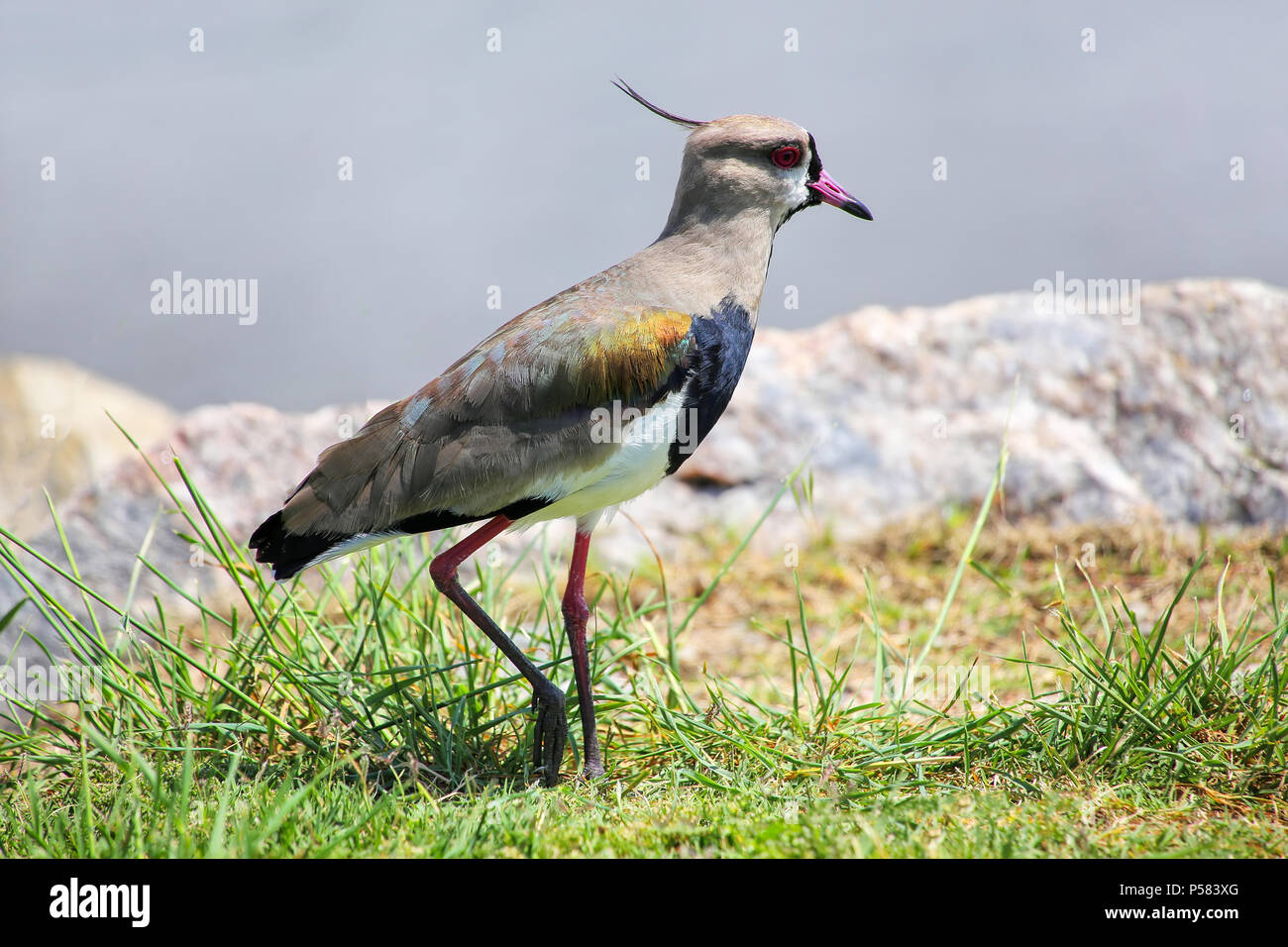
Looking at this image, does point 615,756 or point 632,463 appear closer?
point 632,463

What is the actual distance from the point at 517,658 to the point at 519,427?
0.74 m

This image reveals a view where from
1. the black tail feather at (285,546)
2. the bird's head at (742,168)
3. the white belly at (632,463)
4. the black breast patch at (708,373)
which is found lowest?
the black tail feather at (285,546)

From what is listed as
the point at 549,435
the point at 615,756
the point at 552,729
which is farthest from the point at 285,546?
the point at 615,756

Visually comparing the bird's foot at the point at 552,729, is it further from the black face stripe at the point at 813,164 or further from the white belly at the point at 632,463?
the black face stripe at the point at 813,164

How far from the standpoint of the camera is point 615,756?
371 centimetres

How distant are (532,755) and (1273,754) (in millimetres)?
2234

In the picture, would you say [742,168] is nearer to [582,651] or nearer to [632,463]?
[632,463]

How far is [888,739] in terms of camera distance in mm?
3551

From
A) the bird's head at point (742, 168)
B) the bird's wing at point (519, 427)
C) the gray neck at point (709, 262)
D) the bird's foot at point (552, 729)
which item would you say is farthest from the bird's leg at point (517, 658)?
the bird's head at point (742, 168)

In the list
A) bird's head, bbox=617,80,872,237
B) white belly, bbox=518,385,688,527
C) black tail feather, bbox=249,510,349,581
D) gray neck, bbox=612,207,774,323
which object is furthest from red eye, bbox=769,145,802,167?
black tail feather, bbox=249,510,349,581

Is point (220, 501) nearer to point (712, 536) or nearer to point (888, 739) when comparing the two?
point (712, 536)

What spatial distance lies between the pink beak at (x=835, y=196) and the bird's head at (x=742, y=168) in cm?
10

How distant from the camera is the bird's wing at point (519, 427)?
132 inches
